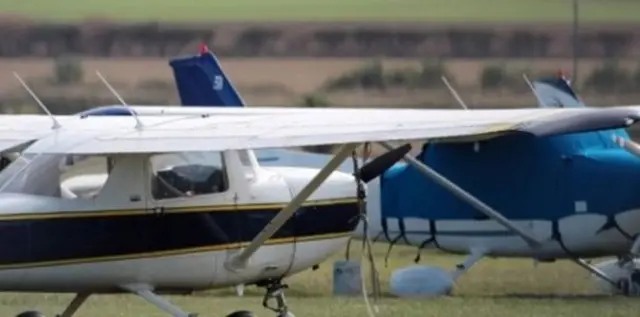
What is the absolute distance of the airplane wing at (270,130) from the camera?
10492 millimetres

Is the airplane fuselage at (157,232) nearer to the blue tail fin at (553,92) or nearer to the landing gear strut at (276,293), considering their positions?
the landing gear strut at (276,293)

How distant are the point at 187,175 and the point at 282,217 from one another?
1.97 ft

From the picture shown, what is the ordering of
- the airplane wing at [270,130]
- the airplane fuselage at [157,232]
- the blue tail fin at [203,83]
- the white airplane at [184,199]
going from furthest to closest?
the blue tail fin at [203,83]
the airplane fuselage at [157,232]
the white airplane at [184,199]
the airplane wing at [270,130]

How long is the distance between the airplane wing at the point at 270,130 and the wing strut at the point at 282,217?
0.26m

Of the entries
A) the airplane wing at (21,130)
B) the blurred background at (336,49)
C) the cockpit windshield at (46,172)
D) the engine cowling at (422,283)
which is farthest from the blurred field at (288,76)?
the cockpit windshield at (46,172)

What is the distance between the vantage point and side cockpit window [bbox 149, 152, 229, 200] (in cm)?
1123

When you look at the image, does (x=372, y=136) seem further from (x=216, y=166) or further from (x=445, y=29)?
(x=445, y=29)

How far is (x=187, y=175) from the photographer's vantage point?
37.3 feet

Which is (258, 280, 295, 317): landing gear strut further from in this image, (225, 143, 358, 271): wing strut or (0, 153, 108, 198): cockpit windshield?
(0, 153, 108, 198): cockpit windshield

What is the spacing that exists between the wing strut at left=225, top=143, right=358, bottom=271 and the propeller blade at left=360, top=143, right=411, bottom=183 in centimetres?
38

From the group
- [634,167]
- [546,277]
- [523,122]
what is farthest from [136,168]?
[546,277]

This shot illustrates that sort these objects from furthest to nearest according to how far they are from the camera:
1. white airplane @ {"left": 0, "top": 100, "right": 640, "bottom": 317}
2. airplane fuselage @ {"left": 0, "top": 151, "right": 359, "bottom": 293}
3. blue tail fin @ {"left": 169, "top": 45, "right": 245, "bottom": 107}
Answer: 1. blue tail fin @ {"left": 169, "top": 45, "right": 245, "bottom": 107}
2. airplane fuselage @ {"left": 0, "top": 151, "right": 359, "bottom": 293}
3. white airplane @ {"left": 0, "top": 100, "right": 640, "bottom": 317}

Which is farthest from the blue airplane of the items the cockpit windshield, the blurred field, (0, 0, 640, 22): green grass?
(0, 0, 640, 22): green grass

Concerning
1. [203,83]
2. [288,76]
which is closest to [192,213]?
[203,83]
